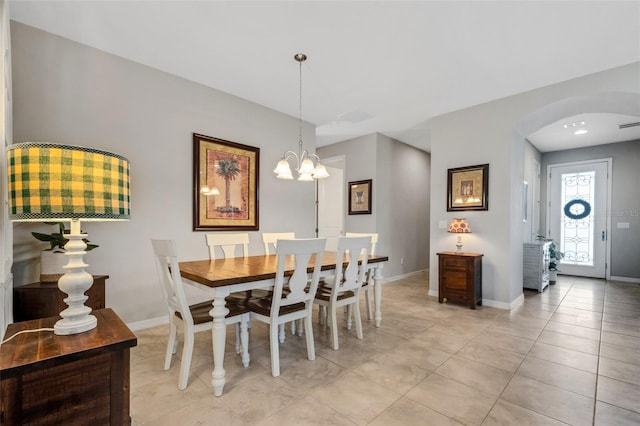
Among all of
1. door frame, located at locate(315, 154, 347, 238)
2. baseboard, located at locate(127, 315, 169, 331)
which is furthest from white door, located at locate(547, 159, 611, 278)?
baseboard, located at locate(127, 315, 169, 331)

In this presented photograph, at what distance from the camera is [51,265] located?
2232 millimetres

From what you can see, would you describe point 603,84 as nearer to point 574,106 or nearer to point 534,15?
point 574,106

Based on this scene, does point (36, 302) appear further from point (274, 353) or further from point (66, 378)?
point (274, 353)

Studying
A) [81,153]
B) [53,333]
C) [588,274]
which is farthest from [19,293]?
[588,274]

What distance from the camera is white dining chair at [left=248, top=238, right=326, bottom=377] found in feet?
6.77

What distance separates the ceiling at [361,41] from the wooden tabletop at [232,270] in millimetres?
1986

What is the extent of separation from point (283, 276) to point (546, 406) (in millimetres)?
1824

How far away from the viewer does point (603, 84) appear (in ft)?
10.0

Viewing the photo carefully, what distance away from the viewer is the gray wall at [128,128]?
244 cm

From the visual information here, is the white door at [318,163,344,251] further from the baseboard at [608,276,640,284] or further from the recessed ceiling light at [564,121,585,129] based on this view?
the baseboard at [608,276,640,284]

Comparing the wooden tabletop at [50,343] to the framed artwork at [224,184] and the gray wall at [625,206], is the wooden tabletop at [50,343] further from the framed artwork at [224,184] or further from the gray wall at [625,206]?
the gray wall at [625,206]

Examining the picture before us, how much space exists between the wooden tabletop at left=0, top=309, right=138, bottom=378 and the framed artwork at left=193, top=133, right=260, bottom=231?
2.23m

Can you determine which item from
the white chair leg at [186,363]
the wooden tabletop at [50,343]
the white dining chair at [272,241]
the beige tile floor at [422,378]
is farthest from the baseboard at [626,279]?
the wooden tabletop at [50,343]

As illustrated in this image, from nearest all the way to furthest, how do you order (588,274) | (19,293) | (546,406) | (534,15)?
(546,406), (19,293), (534,15), (588,274)
